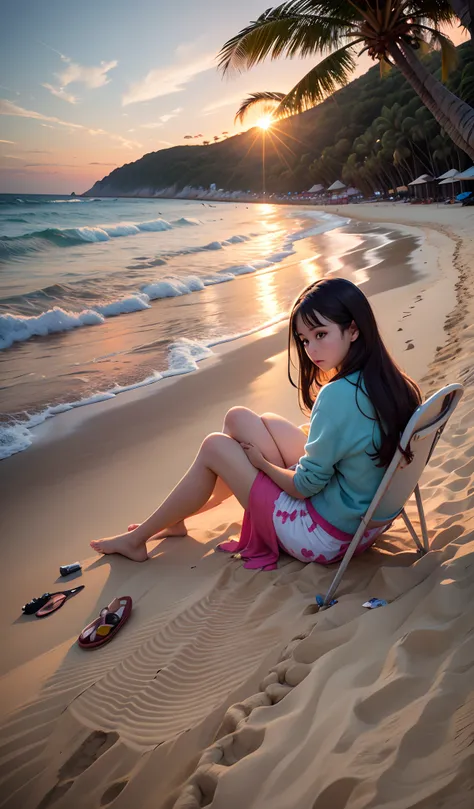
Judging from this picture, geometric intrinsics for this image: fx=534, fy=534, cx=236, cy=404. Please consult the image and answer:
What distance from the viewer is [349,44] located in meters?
7.97

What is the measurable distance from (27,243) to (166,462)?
20016 mm

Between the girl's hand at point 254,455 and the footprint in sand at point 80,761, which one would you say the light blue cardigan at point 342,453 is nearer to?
the girl's hand at point 254,455

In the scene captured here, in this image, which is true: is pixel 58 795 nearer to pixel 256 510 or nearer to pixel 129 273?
pixel 256 510

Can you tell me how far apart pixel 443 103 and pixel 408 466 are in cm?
551

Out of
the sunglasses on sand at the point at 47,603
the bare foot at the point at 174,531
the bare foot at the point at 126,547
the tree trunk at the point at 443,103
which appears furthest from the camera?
the tree trunk at the point at 443,103

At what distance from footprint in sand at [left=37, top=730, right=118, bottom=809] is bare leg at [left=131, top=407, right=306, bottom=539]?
1234 mm

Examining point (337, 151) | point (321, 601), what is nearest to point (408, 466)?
point (321, 601)

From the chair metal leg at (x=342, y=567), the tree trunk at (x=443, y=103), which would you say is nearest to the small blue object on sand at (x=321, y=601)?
the chair metal leg at (x=342, y=567)

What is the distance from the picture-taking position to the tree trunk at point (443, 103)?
18.9ft

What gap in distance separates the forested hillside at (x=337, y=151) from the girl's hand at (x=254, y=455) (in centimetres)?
990

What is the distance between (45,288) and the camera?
41.3 ft

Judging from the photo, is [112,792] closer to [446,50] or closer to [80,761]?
[80,761]

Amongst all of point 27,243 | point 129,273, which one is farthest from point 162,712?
point 27,243

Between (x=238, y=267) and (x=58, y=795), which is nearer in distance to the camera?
(x=58, y=795)
